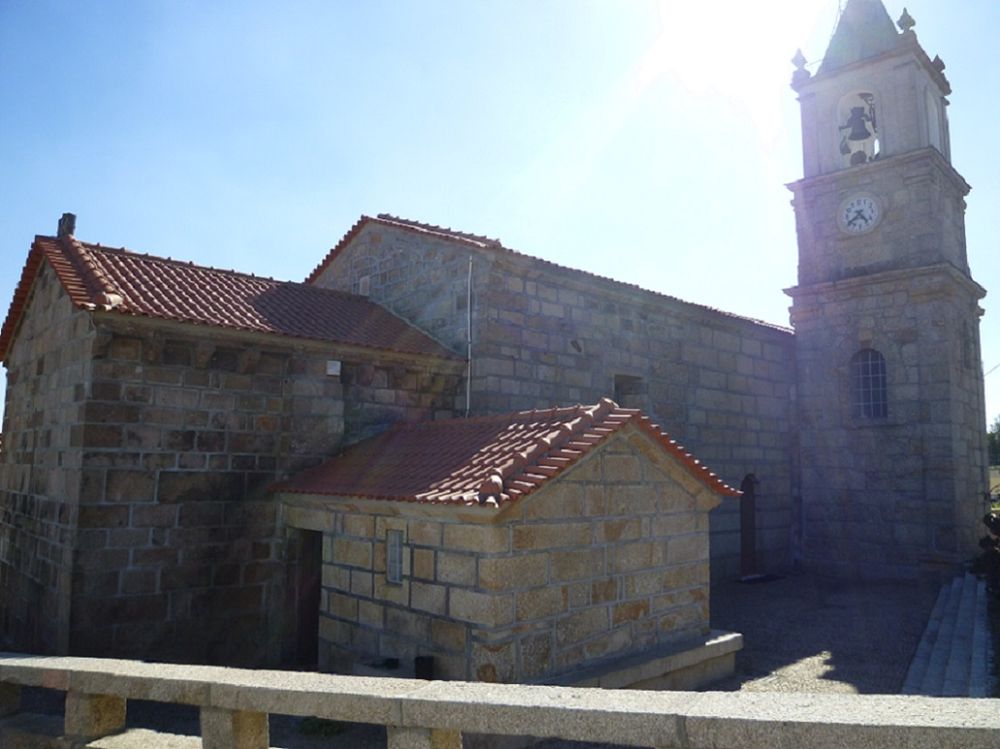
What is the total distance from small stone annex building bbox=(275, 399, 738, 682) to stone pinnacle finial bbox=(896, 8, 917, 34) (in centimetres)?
1271

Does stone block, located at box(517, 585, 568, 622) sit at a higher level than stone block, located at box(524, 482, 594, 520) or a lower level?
lower

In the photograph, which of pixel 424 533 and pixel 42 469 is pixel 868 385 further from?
pixel 42 469

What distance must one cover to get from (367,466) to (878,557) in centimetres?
1152

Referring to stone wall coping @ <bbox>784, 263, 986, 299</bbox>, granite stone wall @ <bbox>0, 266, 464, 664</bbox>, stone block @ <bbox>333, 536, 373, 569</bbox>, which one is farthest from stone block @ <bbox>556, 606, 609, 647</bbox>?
stone wall coping @ <bbox>784, 263, 986, 299</bbox>

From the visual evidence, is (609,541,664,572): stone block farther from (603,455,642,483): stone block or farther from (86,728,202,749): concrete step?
(86,728,202,749): concrete step

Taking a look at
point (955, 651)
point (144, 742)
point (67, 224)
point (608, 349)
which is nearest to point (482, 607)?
point (144, 742)

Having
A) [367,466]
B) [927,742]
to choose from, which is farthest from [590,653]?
[927,742]

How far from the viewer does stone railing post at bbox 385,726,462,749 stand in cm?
330

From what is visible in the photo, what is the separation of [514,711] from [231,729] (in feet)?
5.32

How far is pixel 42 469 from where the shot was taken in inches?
364

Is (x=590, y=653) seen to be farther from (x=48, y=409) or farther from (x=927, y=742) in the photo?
(x=48, y=409)

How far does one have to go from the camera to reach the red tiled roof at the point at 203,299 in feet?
28.0

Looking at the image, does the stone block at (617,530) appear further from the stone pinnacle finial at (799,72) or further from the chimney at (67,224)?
the stone pinnacle finial at (799,72)

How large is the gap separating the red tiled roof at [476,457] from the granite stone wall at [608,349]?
7.50 feet
